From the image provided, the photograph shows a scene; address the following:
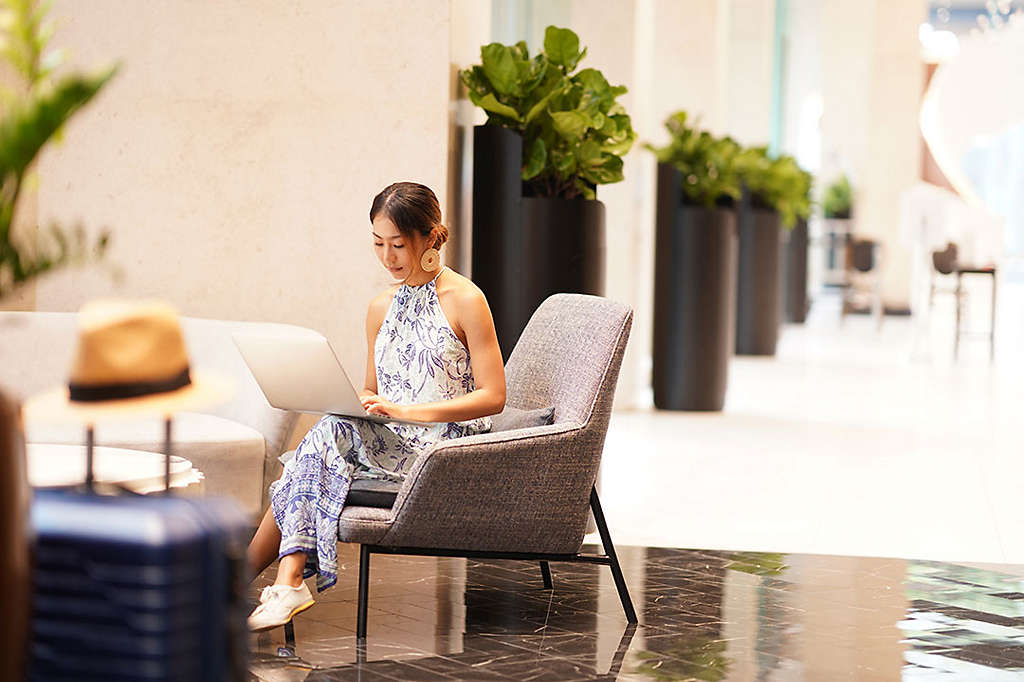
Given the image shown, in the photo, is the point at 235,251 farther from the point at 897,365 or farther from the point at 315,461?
the point at 897,365

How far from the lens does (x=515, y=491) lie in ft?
12.2

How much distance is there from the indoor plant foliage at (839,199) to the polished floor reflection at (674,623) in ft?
54.2

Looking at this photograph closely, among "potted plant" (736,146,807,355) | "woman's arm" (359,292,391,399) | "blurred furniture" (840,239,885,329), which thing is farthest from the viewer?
"blurred furniture" (840,239,885,329)

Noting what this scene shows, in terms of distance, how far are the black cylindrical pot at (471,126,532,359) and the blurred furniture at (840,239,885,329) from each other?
12716 mm

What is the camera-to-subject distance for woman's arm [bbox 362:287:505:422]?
3840mm

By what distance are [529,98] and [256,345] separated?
235 centimetres

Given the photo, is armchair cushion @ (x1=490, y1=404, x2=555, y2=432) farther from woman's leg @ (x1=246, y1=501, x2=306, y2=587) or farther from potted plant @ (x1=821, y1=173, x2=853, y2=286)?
potted plant @ (x1=821, y1=173, x2=853, y2=286)

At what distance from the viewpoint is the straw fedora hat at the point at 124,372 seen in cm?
202

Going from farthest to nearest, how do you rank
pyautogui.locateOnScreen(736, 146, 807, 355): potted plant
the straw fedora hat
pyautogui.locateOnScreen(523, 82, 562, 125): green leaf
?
pyautogui.locateOnScreen(736, 146, 807, 355): potted plant < pyautogui.locateOnScreen(523, 82, 562, 125): green leaf < the straw fedora hat

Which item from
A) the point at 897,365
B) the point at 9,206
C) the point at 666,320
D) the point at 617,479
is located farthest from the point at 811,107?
the point at 9,206

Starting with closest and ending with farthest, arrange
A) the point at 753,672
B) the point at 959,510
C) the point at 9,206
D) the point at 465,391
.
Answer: the point at 9,206, the point at 753,672, the point at 465,391, the point at 959,510

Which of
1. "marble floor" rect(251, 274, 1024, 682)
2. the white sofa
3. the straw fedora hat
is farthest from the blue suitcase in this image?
the white sofa

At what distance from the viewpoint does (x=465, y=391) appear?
405cm

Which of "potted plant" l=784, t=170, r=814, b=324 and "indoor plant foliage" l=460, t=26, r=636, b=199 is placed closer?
"indoor plant foliage" l=460, t=26, r=636, b=199
